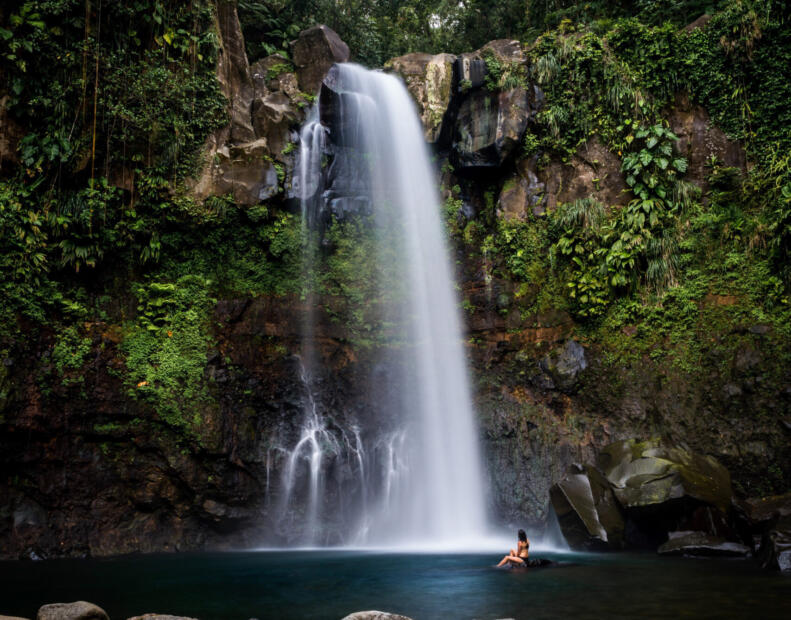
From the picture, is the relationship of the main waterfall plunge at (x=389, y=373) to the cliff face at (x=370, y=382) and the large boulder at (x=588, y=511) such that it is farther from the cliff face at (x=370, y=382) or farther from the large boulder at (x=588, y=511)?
the large boulder at (x=588, y=511)

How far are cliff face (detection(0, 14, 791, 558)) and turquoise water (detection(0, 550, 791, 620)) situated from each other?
6.38 ft

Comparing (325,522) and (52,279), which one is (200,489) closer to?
(325,522)

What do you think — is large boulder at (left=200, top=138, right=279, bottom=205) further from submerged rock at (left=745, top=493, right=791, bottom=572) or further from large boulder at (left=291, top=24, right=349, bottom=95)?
submerged rock at (left=745, top=493, right=791, bottom=572)

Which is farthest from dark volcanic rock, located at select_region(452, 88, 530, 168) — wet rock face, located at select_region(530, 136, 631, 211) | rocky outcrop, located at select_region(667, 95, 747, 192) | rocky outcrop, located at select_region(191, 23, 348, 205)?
rocky outcrop, located at select_region(191, 23, 348, 205)

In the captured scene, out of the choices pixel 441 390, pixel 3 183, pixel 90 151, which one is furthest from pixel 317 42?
pixel 441 390

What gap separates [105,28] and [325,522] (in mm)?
13178

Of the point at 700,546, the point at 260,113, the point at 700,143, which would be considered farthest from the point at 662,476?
the point at 260,113

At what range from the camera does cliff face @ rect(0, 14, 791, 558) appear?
11.8 m

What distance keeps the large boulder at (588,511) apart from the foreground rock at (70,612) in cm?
798

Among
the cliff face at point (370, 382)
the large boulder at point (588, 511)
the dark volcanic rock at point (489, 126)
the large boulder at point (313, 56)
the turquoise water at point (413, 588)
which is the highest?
the large boulder at point (313, 56)

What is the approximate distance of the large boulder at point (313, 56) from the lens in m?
17.8

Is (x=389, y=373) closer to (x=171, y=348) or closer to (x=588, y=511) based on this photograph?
(x=171, y=348)

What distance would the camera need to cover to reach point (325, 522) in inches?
496

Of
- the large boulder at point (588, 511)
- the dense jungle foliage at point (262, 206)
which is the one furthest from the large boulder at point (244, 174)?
the large boulder at point (588, 511)
